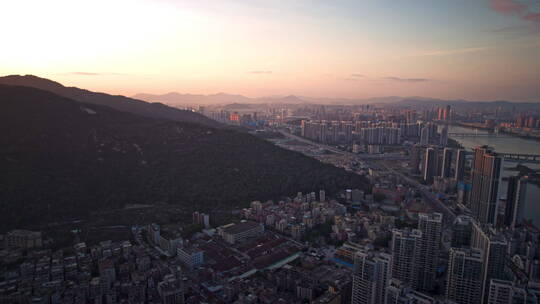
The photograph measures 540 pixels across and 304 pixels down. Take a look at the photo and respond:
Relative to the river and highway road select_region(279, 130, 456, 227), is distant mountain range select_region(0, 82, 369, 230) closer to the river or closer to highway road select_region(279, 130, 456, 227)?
highway road select_region(279, 130, 456, 227)

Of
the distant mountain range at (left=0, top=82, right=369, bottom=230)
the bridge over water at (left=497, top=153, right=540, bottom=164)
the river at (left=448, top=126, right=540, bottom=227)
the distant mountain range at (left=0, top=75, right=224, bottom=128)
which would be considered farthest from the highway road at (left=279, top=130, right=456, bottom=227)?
the distant mountain range at (left=0, top=75, right=224, bottom=128)

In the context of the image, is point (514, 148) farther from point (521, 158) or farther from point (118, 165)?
point (118, 165)

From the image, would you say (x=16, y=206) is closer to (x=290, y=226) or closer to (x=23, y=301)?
(x=23, y=301)

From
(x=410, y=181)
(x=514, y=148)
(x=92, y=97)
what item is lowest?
(x=410, y=181)

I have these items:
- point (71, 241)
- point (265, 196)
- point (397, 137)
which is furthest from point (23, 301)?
point (397, 137)

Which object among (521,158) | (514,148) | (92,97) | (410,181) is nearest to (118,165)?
(92,97)

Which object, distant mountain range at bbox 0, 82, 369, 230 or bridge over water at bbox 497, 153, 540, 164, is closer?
distant mountain range at bbox 0, 82, 369, 230
